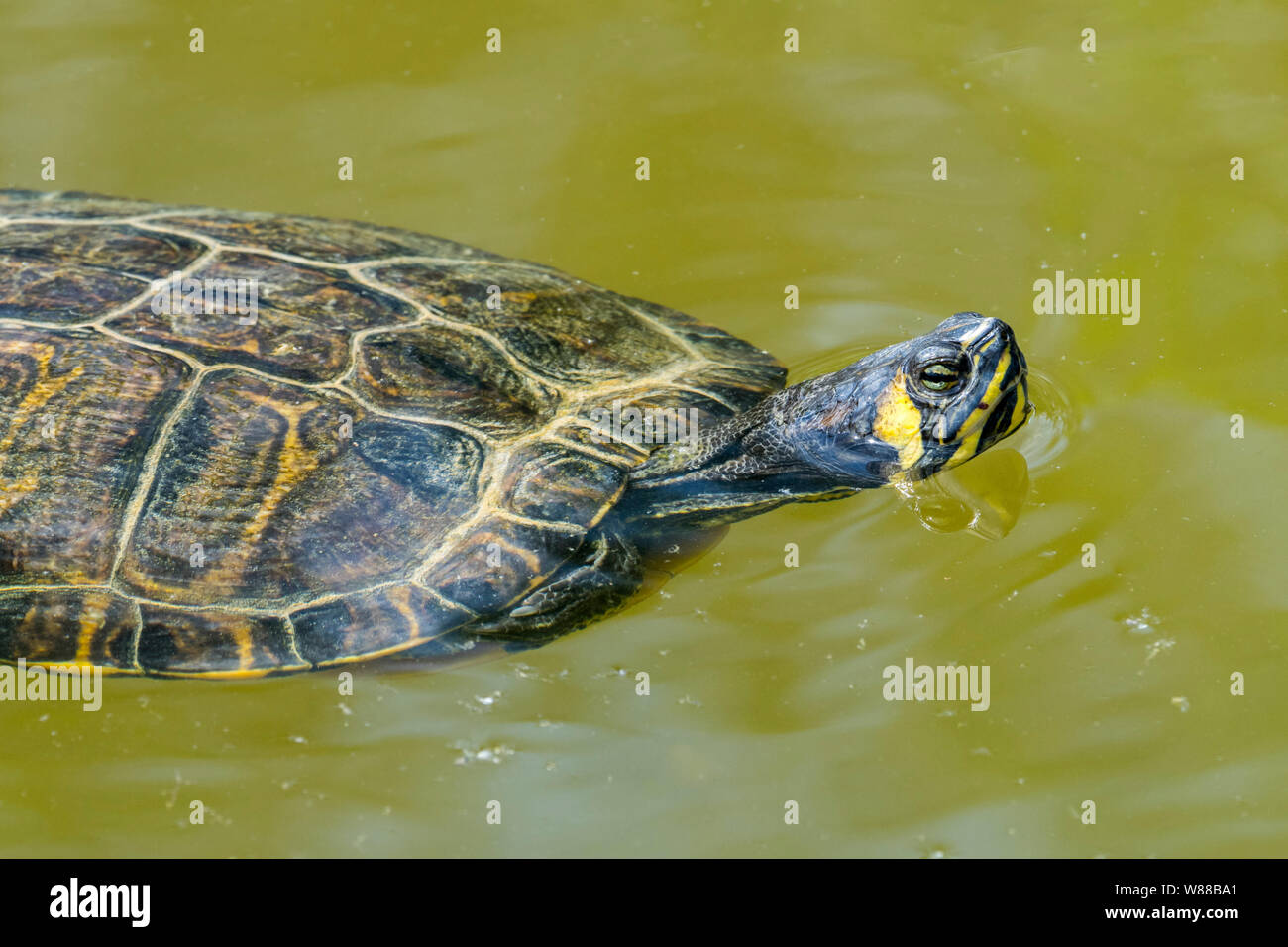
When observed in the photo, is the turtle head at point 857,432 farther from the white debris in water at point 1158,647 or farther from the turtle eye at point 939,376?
the white debris in water at point 1158,647

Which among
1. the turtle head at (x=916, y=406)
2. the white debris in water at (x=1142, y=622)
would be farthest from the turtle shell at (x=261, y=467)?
the white debris in water at (x=1142, y=622)

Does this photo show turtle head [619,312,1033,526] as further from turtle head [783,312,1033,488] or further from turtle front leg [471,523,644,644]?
turtle front leg [471,523,644,644]

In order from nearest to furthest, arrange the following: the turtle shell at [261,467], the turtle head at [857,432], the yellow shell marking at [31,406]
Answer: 1. the turtle shell at [261,467]
2. the yellow shell marking at [31,406]
3. the turtle head at [857,432]

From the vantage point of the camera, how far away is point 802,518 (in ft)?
18.2

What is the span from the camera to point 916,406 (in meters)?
5.09

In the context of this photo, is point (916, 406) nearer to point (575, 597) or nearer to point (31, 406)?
point (575, 597)

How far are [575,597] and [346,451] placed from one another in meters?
1.08

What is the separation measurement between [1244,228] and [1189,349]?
1197mm

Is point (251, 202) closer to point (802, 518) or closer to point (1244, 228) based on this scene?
point (802, 518)

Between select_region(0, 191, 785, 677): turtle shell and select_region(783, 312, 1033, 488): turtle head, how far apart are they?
73cm

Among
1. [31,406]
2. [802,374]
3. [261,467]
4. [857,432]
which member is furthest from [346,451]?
[802,374]

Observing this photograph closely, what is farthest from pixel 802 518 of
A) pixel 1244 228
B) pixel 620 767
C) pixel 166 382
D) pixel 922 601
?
pixel 1244 228

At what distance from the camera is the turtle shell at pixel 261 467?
456 cm

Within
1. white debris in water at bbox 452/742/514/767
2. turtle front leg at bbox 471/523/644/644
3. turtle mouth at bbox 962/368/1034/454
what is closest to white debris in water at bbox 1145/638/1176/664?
turtle mouth at bbox 962/368/1034/454
